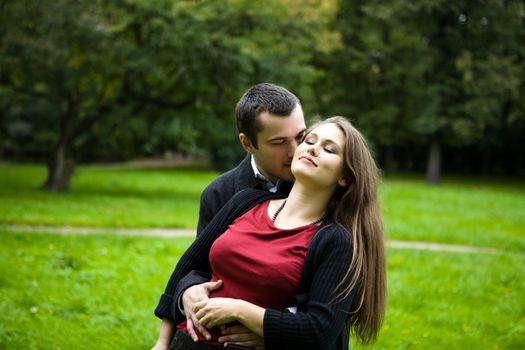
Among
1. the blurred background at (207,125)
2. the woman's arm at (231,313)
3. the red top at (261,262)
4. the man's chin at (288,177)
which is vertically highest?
the man's chin at (288,177)

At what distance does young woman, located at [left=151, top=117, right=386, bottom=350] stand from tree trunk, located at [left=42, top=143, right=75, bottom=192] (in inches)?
640

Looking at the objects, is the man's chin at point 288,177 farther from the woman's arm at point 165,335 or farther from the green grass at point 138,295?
the green grass at point 138,295

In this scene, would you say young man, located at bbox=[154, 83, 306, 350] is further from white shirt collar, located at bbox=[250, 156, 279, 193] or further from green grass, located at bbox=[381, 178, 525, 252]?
green grass, located at bbox=[381, 178, 525, 252]

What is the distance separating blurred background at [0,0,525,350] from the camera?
19.8 feet

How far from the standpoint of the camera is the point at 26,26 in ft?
47.9

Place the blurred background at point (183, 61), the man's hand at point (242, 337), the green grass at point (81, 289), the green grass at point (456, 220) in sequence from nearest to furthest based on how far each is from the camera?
the man's hand at point (242, 337), the green grass at point (81, 289), the green grass at point (456, 220), the blurred background at point (183, 61)

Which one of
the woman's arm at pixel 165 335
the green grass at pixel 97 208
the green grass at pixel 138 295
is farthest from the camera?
the green grass at pixel 97 208

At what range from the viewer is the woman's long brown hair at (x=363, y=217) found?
103 inches

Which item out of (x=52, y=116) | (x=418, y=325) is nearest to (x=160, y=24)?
(x=418, y=325)

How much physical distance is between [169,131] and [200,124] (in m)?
1.23

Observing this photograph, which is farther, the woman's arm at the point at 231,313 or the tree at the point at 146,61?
the tree at the point at 146,61

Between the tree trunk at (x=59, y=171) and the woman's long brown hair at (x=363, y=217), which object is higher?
the woman's long brown hair at (x=363, y=217)

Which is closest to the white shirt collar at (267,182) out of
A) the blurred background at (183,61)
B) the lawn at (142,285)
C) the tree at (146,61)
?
the lawn at (142,285)

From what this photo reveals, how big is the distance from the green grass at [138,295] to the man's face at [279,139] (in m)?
2.58
